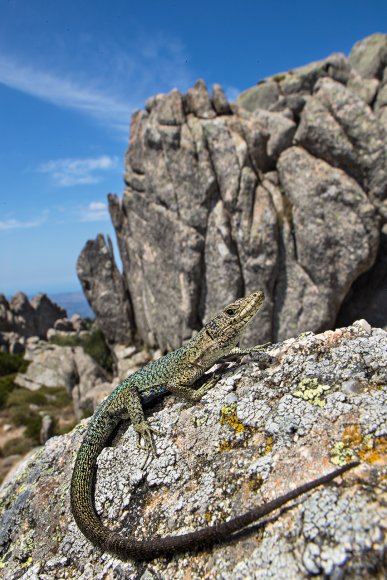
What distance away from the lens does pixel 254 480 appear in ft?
12.0

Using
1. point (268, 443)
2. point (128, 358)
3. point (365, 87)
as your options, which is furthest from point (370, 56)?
point (268, 443)

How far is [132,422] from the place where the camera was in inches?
201

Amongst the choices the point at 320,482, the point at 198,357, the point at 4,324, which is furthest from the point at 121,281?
the point at 320,482

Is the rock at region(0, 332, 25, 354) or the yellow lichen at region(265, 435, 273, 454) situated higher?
the yellow lichen at region(265, 435, 273, 454)

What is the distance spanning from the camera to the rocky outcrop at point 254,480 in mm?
2902

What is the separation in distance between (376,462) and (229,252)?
25.1m

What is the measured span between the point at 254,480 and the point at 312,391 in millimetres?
1166

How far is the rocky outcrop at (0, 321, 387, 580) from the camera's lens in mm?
2902

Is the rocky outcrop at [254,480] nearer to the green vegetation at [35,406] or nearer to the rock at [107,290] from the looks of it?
the green vegetation at [35,406]

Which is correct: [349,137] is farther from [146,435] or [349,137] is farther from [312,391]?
[146,435]

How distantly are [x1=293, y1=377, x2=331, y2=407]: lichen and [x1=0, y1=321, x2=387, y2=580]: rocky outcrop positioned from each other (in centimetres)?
1

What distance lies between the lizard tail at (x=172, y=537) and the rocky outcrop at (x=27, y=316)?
59516mm

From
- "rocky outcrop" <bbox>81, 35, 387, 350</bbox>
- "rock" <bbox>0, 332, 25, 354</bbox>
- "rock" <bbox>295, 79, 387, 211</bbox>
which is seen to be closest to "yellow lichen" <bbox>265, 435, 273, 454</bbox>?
"rocky outcrop" <bbox>81, 35, 387, 350</bbox>

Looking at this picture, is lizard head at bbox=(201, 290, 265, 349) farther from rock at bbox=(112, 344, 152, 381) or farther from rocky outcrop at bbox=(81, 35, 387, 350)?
rock at bbox=(112, 344, 152, 381)
